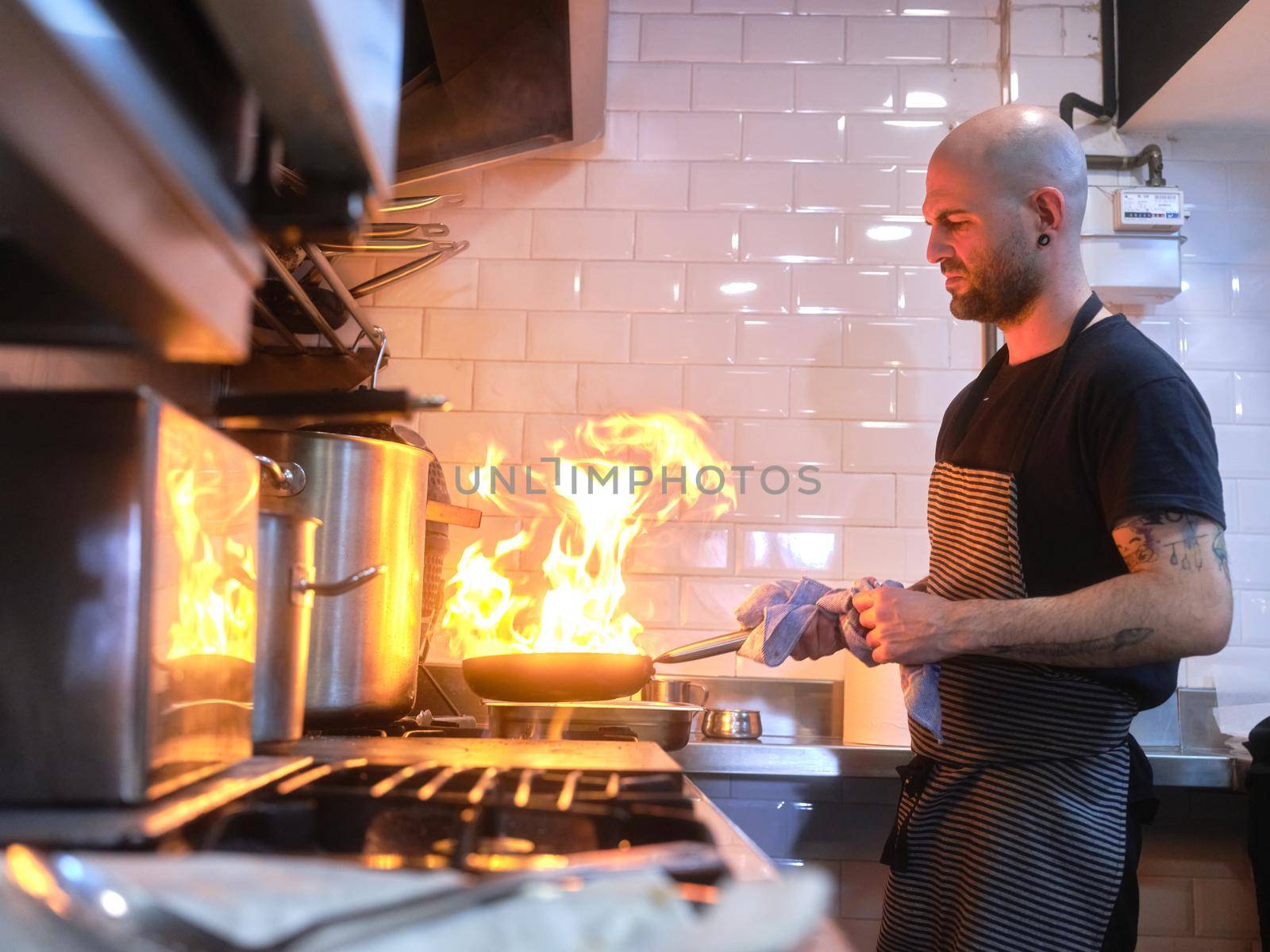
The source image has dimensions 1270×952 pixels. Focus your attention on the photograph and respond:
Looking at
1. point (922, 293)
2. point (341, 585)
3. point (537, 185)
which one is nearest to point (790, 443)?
point (922, 293)

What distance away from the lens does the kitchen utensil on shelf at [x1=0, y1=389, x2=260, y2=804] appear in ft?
2.51

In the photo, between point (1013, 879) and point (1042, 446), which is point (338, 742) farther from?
point (1042, 446)

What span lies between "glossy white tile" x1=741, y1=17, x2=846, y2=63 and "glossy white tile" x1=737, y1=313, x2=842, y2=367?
0.61 metres

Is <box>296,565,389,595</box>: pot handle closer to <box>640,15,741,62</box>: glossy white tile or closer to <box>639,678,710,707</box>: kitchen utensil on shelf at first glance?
<box>639,678,710,707</box>: kitchen utensil on shelf

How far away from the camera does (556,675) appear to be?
60.8 inches

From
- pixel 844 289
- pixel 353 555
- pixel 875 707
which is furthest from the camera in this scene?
pixel 844 289

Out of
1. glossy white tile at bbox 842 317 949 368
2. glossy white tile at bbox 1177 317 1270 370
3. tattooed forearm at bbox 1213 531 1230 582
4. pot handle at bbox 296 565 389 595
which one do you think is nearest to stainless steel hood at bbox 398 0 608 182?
glossy white tile at bbox 842 317 949 368

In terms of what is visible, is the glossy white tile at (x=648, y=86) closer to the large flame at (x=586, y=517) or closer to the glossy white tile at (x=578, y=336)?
the glossy white tile at (x=578, y=336)

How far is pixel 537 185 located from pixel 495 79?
1.90ft

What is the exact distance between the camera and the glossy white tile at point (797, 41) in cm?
260

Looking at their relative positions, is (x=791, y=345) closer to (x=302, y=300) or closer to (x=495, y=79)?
(x=495, y=79)

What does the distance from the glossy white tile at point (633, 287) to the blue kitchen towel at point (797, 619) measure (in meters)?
0.98

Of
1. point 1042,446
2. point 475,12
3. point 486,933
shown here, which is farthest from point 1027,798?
point 475,12

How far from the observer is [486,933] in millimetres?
394
